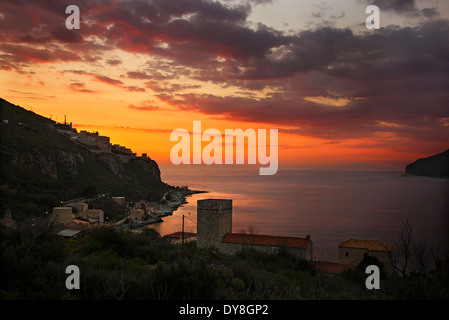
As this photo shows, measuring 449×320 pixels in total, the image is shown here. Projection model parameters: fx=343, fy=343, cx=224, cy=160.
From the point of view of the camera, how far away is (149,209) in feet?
148

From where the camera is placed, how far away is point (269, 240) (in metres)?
18.0

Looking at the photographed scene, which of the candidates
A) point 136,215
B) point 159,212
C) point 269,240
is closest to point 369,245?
point 269,240

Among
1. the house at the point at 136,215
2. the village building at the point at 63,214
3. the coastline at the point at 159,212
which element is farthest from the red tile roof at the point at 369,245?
the house at the point at 136,215

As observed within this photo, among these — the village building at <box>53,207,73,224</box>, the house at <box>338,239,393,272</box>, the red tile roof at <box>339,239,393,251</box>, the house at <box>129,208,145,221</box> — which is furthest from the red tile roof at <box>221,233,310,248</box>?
the house at <box>129,208,145,221</box>

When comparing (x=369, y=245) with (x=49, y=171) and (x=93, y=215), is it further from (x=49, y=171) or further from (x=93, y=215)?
(x=49, y=171)

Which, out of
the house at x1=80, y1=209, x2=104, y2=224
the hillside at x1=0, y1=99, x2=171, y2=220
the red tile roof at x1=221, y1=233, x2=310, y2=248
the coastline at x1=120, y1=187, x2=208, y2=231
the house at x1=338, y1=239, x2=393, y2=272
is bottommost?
the coastline at x1=120, y1=187, x2=208, y2=231

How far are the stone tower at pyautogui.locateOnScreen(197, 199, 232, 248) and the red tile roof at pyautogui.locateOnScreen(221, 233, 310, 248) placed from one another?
517mm

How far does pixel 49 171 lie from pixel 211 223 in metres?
25.5

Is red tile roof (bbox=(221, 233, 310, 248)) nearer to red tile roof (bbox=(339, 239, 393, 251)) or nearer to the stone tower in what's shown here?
the stone tower

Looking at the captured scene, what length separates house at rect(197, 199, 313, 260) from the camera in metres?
17.2

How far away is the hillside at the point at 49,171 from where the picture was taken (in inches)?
1092
